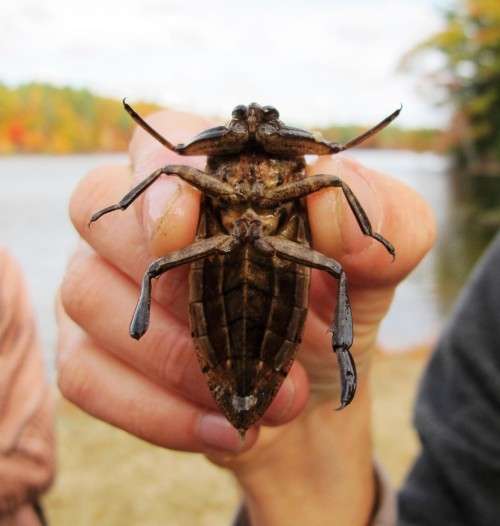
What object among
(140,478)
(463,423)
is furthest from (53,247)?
(463,423)

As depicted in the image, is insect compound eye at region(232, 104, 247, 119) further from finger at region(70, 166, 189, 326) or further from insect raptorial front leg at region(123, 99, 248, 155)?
finger at region(70, 166, 189, 326)

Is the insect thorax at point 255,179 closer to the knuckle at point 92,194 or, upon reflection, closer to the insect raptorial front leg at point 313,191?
the insect raptorial front leg at point 313,191

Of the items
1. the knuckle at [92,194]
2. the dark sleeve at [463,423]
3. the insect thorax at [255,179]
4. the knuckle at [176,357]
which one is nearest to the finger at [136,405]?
the knuckle at [176,357]

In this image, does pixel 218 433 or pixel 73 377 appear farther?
pixel 73 377

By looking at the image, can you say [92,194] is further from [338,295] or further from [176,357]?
[338,295]

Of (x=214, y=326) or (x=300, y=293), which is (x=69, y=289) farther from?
(x=300, y=293)

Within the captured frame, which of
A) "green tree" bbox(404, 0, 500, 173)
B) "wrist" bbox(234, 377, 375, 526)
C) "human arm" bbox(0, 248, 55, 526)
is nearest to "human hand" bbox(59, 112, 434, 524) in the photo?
"wrist" bbox(234, 377, 375, 526)

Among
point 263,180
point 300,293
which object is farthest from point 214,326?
point 263,180
